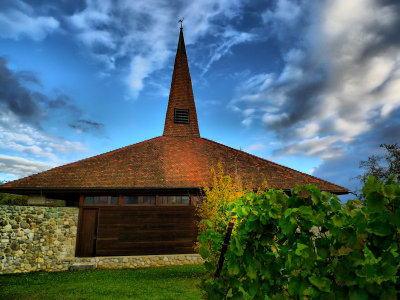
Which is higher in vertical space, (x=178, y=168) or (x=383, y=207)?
(x=178, y=168)

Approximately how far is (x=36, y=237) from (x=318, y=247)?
15490 mm

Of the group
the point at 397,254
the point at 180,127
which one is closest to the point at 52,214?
the point at 180,127

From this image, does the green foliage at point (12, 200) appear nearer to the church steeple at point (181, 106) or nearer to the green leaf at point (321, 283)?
the church steeple at point (181, 106)

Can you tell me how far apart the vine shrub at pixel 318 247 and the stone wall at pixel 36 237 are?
14187mm

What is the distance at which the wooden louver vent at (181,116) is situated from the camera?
21.4 meters

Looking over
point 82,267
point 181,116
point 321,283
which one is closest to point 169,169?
point 181,116

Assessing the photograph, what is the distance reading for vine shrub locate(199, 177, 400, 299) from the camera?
1.55 meters

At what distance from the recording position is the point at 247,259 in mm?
2275

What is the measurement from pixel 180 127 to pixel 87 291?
1382 centimetres

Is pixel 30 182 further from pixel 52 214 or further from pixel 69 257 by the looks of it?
pixel 69 257

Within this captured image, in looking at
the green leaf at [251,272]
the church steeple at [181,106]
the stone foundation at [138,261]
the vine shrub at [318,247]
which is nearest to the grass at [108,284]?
the stone foundation at [138,261]

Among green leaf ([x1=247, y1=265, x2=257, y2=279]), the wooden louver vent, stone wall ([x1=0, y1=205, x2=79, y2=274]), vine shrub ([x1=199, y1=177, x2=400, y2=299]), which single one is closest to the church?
stone wall ([x1=0, y1=205, x2=79, y2=274])

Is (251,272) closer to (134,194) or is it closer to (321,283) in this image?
(321,283)

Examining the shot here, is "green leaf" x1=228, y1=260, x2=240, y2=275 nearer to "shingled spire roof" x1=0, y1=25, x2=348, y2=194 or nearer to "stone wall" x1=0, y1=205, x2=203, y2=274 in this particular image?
"shingled spire roof" x1=0, y1=25, x2=348, y2=194
